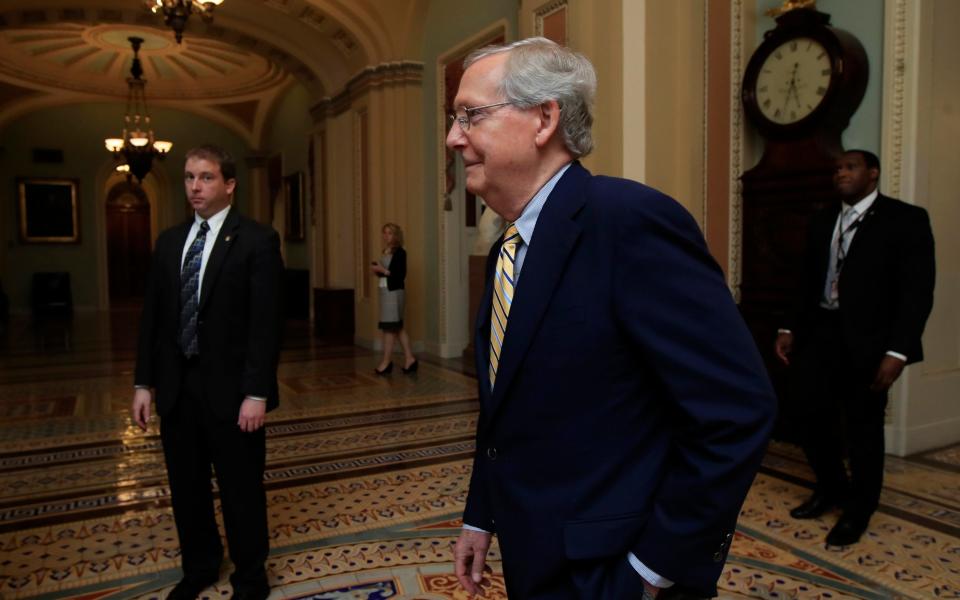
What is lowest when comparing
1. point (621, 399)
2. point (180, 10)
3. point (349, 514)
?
point (349, 514)

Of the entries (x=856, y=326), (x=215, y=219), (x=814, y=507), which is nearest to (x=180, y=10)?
(x=215, y=219)

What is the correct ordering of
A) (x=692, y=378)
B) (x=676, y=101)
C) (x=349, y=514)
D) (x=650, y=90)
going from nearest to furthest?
(x=692, y=378) < (x=349, y=514) < (x=650, y=90) < (x=676, y=101)

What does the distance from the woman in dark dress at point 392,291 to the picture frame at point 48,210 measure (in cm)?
1117

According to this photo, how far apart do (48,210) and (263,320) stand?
50.1 feet

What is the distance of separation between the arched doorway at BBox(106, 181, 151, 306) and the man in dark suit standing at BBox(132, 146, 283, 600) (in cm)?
2026

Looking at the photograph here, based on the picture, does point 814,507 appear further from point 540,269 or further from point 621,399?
point 540,269

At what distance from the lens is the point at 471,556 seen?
1.38 metres

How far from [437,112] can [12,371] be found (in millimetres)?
5478

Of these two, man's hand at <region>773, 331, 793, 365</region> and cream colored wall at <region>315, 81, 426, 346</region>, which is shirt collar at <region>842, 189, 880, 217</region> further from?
cream colored wall at <region>315, 81, 426, 346</region>

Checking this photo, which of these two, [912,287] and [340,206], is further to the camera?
[340,206]

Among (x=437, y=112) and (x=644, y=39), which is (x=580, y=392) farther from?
(x=437, y=112)

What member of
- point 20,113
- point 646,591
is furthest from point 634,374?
point 20,113

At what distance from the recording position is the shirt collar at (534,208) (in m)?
1.15

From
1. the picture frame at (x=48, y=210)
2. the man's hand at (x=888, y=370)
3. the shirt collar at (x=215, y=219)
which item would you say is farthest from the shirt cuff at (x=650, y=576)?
the picture frame at (x=48, y=210)
